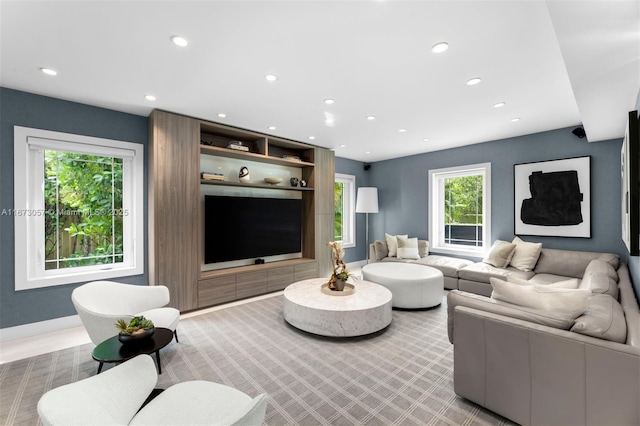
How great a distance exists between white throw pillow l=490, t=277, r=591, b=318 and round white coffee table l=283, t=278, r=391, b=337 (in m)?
1.28

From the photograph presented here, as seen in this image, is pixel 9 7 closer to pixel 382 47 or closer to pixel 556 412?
pixel 382 47

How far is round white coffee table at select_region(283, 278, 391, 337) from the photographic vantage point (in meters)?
2.83

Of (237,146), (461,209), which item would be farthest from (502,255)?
(237,146)

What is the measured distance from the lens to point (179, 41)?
2078 mm

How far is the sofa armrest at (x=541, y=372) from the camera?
138cm

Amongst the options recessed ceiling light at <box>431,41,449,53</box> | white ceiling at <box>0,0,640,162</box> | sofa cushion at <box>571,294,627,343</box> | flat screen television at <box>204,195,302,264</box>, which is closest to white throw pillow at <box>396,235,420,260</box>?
flat screen television at <box>204,195,302,264</box>

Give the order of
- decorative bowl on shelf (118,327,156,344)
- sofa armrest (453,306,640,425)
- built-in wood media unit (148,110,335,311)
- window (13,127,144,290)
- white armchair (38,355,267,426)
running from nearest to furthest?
white armchair (38,355,267,426) < sofa armrest (453,306,640,425) < decorative bowl on shelf (118,327,156,344) < window (13,127,144,290) < built-in wood media unit (148,110,335,311)

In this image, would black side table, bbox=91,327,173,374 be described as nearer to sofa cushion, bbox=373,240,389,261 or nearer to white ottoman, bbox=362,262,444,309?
white ottoman, bbox=362,262,444,309

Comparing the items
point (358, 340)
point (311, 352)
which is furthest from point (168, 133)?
point (358, 340)

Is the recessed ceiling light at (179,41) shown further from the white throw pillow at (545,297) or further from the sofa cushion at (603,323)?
the sofa cushion at (603,323)

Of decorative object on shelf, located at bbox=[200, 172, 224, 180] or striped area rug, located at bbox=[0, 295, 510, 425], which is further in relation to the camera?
decorative object on shelf, located at bbox=[200, 172, 224, 180]

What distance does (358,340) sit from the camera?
287 cm

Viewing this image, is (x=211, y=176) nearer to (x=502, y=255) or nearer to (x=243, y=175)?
(x=243, y=175)

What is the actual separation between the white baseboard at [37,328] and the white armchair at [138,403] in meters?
2.64
